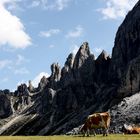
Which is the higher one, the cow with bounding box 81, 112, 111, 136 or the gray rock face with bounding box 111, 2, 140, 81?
the gray rock face with bounding box 111, 2, 140, 81

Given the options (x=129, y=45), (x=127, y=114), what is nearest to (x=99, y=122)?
(x=127, y=114)

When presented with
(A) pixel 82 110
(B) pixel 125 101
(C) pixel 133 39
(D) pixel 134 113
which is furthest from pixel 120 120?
(C) pixel 133 39

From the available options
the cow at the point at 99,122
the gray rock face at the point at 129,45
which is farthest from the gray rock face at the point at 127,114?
the gray rock face at the point at 129,45

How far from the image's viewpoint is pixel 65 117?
631ft

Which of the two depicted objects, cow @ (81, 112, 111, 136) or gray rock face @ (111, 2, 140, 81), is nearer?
cow @ (81, 112, 111, 136)

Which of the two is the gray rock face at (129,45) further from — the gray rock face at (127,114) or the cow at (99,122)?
the cow at (99,122)

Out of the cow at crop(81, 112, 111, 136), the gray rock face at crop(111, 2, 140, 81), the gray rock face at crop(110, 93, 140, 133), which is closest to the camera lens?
the cow at crop(81, 112, 111, 136)

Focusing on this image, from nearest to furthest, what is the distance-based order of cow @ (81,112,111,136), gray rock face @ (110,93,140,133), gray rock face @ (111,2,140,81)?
cow @ (81,112,111,136) → gray rock face @ (110,93,140,133) → gray rock face @ (111,2,140,81)

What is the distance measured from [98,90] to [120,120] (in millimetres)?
92685

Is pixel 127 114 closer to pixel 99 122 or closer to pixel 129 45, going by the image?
pixel 99 122

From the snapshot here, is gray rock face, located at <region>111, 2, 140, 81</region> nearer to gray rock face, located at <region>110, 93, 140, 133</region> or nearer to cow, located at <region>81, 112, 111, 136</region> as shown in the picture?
gray rock face, located at <region>110, 93, 140, 133</region>

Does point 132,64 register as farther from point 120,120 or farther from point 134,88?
point 120,120

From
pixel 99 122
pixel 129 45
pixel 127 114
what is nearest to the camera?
pixel 99 122

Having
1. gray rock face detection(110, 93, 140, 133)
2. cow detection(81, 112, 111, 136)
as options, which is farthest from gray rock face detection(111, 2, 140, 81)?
cow detection(81, 112, 111, 136)
